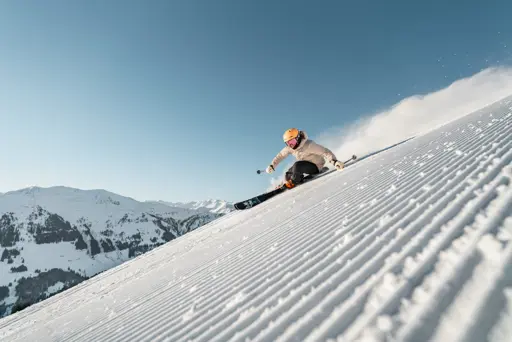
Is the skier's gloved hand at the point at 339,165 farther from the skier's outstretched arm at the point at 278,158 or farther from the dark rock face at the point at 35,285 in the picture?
the dark rock face at the point at 35,285

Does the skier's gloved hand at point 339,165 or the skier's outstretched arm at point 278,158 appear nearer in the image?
the skier's gloved hand at point 339,165

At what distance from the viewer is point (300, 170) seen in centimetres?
1035

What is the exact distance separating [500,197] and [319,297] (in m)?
1.61

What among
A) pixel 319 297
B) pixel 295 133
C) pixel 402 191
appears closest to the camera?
pixel 319 297

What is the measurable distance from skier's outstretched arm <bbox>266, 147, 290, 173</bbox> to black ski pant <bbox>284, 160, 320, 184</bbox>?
571mm

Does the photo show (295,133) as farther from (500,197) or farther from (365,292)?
(365,292)

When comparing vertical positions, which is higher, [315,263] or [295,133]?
[295,133]

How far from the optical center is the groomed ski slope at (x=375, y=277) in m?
1.34

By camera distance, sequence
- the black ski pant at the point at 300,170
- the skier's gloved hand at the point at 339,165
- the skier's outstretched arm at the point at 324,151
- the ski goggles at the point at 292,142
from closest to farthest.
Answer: the skier's gloved hand at the point at 339,165
the skier's outstretched arm at the point at 324,151
the ski goggles at the point at 292,142
the black ski pant at the point at 300,170

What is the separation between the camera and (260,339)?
1821mm

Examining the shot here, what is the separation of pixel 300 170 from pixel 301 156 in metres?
0.49

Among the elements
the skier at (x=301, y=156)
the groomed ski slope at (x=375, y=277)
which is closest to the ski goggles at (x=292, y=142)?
the skier at (x=301, y=156)

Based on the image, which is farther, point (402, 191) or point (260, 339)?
point (402, 191)

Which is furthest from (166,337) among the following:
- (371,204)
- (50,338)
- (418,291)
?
(50,338)
